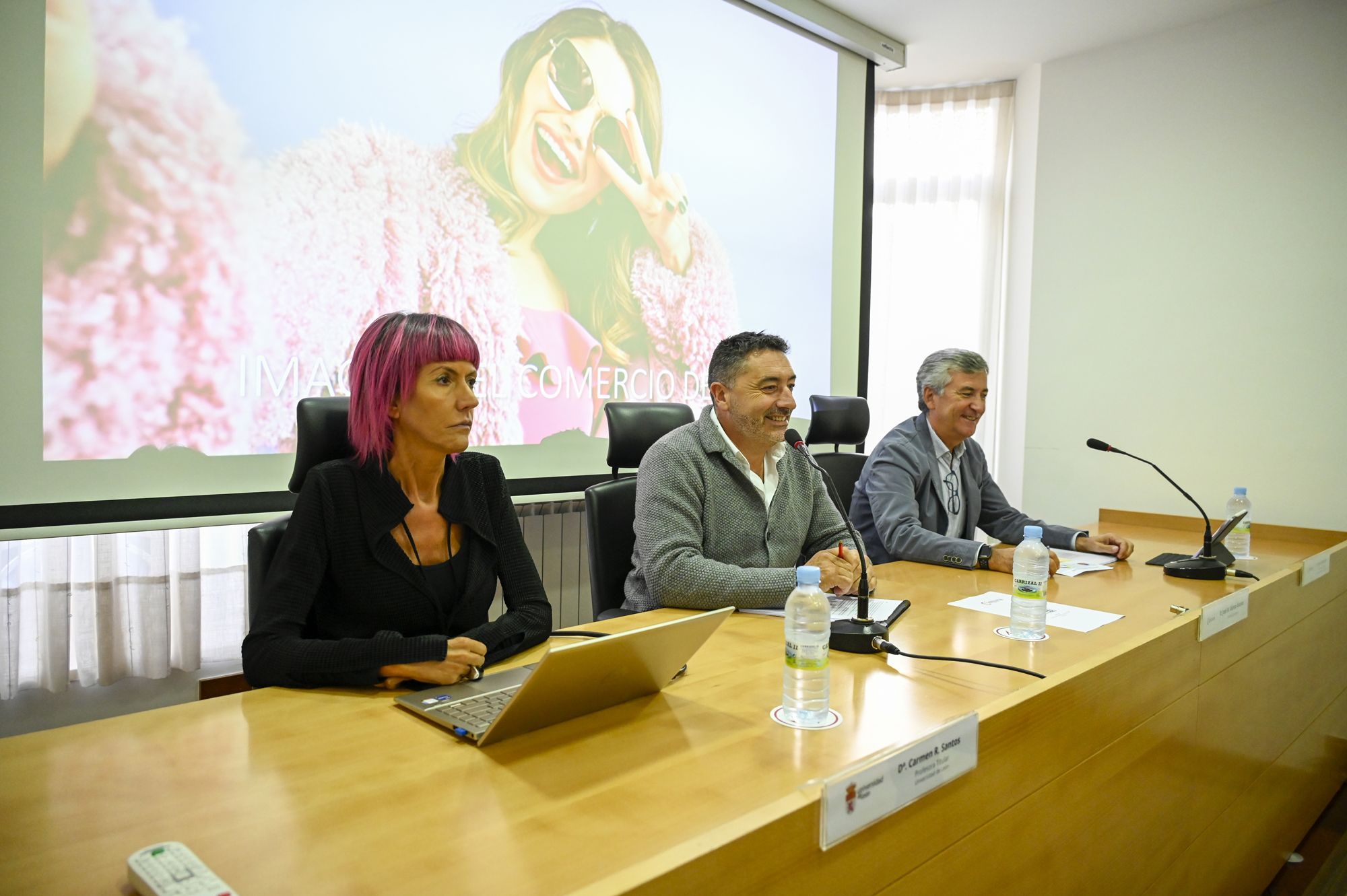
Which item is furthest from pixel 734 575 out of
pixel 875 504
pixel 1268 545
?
pixel 1268 545

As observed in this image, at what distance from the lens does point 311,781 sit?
95cm

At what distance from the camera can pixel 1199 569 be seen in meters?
2.20

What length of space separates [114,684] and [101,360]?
3.17 feet

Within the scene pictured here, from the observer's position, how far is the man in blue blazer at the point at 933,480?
2504 mm

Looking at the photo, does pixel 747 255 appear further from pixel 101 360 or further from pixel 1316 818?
pixel 1316 818

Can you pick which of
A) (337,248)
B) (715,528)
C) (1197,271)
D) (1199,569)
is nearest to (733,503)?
(715,528)

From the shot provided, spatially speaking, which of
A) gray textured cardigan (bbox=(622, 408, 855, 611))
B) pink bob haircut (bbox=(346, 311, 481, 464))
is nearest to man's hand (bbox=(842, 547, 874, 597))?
gray textured cardigan (bbox=(622, 408, 855, 611))

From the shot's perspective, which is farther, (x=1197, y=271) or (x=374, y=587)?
(x=1197, y=271)

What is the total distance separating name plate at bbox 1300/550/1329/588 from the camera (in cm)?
233

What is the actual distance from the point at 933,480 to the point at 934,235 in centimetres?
266

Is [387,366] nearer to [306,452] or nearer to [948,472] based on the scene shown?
[306,452]

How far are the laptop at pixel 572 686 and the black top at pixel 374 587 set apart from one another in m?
0.12

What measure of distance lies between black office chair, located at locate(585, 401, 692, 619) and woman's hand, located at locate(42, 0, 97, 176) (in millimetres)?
1443

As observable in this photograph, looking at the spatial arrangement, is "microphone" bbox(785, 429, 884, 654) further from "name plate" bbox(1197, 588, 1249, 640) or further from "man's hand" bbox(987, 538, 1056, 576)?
"man's hand" bbox(987, 538, 1056, 576)
